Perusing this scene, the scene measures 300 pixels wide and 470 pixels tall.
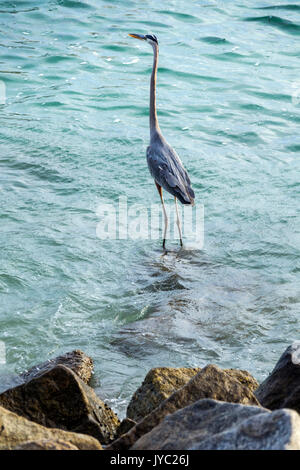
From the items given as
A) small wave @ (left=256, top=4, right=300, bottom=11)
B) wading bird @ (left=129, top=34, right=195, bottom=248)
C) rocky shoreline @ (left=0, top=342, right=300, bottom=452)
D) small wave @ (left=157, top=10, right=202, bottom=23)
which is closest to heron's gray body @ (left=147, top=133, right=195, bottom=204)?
wading bird @ (left=129, top=34, right=195, bottom=248)

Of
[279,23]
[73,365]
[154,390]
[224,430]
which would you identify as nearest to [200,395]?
[154,390]

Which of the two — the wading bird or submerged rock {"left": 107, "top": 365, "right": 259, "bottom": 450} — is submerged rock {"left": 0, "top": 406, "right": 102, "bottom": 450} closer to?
submerged rock {"left": 107, "top": 365, "right": 259, "bottom": 450}

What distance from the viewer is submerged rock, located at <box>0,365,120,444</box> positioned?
3742mm

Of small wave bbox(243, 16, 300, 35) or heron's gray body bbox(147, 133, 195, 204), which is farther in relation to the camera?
small wave bbox(243, 16, 300, 35)

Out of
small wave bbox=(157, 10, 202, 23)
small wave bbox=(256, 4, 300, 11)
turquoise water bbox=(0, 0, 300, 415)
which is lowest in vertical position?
turquoise water bbox=(0, 0, 300, 415)

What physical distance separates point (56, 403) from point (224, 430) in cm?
132

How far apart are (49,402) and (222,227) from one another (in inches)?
200

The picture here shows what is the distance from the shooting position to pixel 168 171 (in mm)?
7844

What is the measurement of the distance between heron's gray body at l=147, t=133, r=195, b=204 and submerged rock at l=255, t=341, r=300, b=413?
387 cm

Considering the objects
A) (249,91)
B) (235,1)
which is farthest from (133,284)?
(235,1)

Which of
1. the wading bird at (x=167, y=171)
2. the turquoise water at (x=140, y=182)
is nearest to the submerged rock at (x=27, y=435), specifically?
the turquoise water at (x=140, y=182)

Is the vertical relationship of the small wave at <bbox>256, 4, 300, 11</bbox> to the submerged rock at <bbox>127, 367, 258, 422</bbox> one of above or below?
above

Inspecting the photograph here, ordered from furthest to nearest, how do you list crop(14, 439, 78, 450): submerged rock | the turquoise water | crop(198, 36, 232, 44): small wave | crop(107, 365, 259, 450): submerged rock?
crop(198, 36, 232, 44): small wave, the turquoise water, crop(107, 365, 259, 450): submerged rock, crop(14, 439, 78, 450): submerged rock

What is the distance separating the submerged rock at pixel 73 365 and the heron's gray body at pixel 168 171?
3.06m
